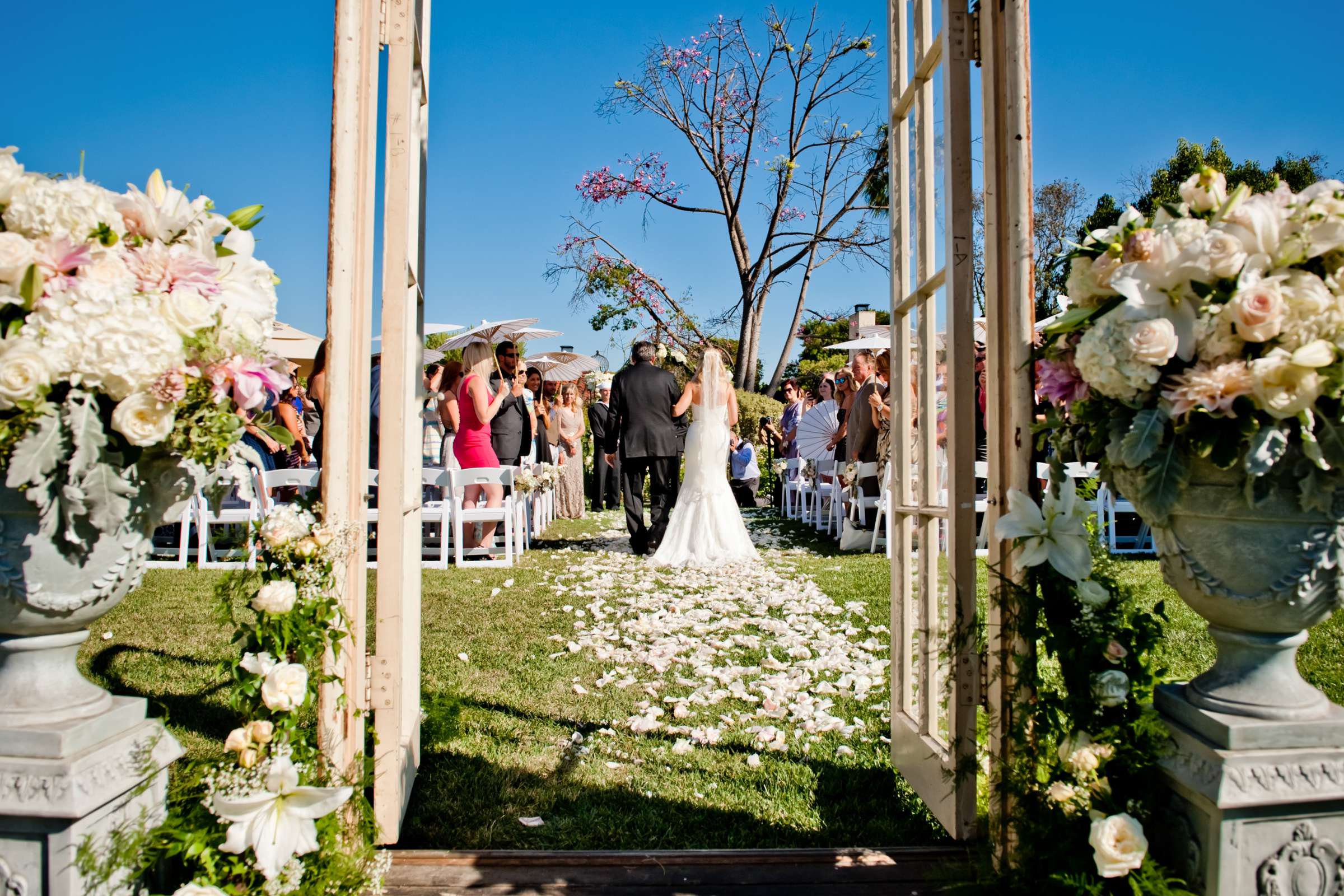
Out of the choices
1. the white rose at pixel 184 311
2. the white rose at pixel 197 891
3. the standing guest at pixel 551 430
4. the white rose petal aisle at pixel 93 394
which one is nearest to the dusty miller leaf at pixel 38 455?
the white rose petal aisle at pixel 93 394

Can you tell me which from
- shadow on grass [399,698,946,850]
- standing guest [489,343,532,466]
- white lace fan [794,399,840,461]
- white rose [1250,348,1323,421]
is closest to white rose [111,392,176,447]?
shadow on grass [399,698,946,850]

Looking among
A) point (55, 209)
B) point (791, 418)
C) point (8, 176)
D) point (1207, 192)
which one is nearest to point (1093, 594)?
point (1207, 192)

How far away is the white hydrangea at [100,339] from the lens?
1490 millimetres

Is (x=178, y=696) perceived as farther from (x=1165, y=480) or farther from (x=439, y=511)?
(x=439, y=511)

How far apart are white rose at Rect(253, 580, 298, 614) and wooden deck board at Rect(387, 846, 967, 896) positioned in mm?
885

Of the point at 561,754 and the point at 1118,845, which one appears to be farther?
the point at 561,754

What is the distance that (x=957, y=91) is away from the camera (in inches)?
96.7

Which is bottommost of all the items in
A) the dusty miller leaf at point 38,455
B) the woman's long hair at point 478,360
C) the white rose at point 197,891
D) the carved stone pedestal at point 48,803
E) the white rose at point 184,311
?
the white rose at point 197,891

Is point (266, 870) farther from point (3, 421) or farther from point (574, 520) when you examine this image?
point (574, 520)

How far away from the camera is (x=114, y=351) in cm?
149

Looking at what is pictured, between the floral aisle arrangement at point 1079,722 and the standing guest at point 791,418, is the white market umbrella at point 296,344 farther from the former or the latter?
the floral aisle arrangement at point 1079,722

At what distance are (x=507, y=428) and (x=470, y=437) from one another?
1353mm

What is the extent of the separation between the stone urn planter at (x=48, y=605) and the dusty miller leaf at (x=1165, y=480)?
1838mm

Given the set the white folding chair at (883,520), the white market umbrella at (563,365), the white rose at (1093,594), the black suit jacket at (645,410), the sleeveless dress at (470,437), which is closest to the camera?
the white rose at (1093,594)
